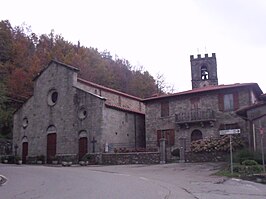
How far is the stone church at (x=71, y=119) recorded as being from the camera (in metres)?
38.9

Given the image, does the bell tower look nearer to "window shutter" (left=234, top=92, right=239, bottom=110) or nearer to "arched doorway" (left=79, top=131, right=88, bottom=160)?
"window shutter" (left=234, top=92, right=239, bottom=110)

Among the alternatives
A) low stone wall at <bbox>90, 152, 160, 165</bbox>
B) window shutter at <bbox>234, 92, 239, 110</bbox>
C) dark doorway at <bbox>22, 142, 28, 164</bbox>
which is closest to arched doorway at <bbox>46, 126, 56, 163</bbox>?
dark doorway at <bbox>22, 142, 28, 164</bbox>

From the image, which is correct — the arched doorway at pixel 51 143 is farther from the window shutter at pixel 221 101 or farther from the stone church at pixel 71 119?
the window shutter at pixel 221 101

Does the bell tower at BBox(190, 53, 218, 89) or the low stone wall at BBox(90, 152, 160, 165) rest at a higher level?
the bell tower at BBox(190, 53, 218, 89)

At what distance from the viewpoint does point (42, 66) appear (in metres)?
54.6

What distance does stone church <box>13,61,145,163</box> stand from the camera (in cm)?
3891

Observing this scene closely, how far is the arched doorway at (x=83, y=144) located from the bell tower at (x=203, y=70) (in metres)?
19.3

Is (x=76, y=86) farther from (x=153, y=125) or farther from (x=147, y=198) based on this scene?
(x=147, y=198)

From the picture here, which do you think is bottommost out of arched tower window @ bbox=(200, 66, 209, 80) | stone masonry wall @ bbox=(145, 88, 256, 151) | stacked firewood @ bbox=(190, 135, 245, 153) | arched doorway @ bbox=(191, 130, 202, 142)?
stacked firewood @ bbox=(190, 135, 245, 153)

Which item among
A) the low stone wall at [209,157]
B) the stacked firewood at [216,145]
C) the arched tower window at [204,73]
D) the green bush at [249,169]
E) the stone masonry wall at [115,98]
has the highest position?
the arched tower window at [204,73]

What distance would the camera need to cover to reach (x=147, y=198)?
36.7ft

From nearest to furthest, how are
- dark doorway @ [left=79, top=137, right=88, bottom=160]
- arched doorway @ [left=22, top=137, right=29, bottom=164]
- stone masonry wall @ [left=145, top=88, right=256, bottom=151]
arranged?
stone masonry wall @ [left=145, top=88, right=256, bottom=151], dark doorway @ [left=79, top=137, right=88, bottom=160], arched doorway @ [left=22, top=137, right=29, bottom=164]

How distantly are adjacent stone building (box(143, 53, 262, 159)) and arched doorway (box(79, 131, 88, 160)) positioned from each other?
6.59 metres

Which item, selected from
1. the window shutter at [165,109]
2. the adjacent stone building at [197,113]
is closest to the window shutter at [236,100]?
the adjacent stone building at [197,113]
